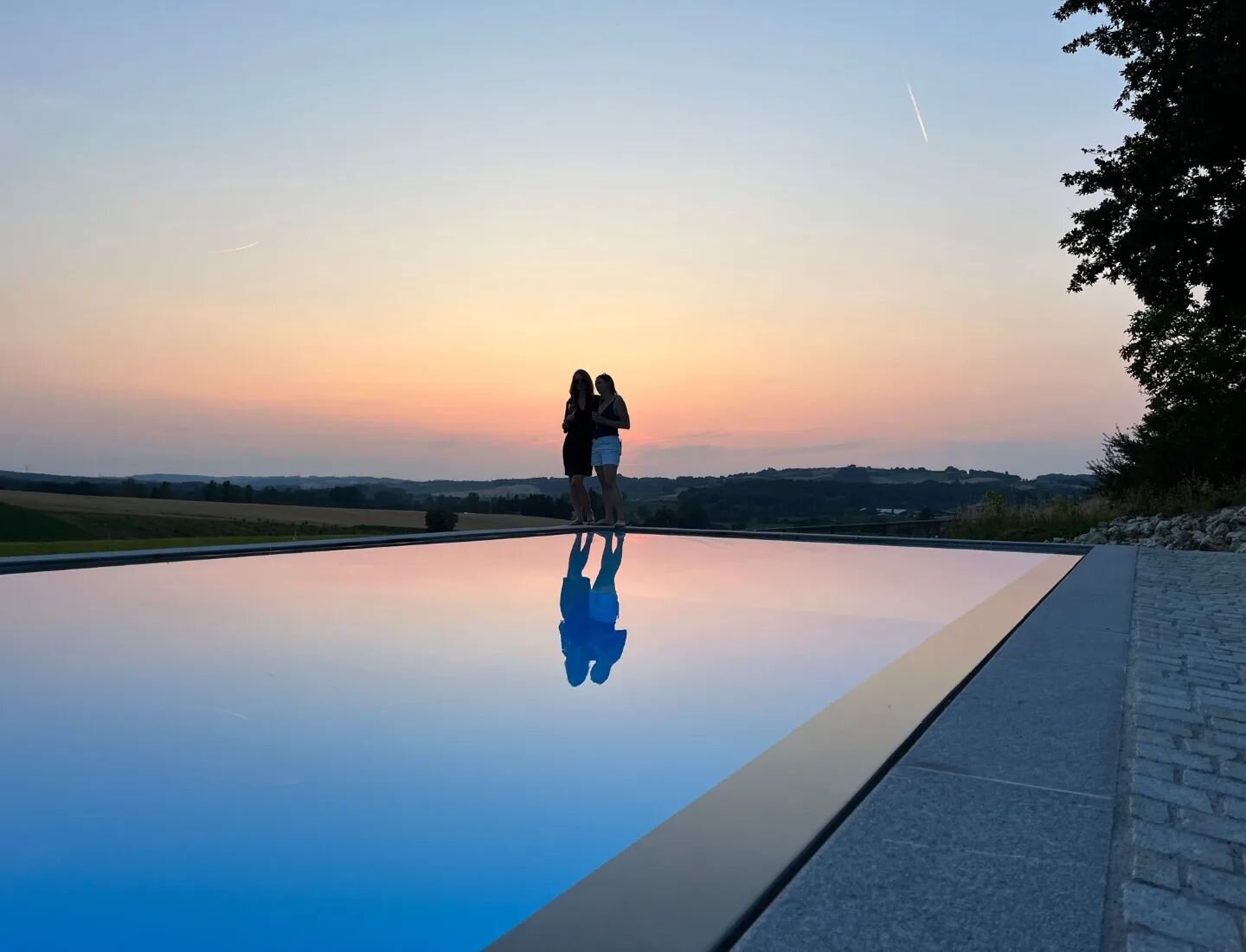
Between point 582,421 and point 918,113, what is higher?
point 918,113

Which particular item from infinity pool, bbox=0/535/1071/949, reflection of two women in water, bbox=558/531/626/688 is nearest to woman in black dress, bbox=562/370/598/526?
reflection of two women in water, bbox=558/531/626/688

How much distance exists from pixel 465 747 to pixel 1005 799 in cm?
165

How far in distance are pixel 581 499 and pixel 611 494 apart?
703 mm

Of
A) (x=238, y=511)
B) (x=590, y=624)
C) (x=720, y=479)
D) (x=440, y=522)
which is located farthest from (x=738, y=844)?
(x=720, y=479)

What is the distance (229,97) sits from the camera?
41.2ft

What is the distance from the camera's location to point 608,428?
11.0m

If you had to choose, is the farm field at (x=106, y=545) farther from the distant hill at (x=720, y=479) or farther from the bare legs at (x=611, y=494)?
the distant hill at (x=720, y=479)

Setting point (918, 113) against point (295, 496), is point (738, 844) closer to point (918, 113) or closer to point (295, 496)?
point (918, 113)

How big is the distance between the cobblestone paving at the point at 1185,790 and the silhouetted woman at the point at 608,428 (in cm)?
678

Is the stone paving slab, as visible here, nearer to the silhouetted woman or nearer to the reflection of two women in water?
the reflection of two women in water

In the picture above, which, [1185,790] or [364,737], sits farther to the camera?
[364,737]

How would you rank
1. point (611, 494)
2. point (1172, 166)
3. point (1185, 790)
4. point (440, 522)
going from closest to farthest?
point (1185, 790), point (1172, 166), point (611, 494), point (440, 522)

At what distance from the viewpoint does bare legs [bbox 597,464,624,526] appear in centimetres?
1122

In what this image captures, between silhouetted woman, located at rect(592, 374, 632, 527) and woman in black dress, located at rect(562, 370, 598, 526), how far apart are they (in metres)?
0.13
